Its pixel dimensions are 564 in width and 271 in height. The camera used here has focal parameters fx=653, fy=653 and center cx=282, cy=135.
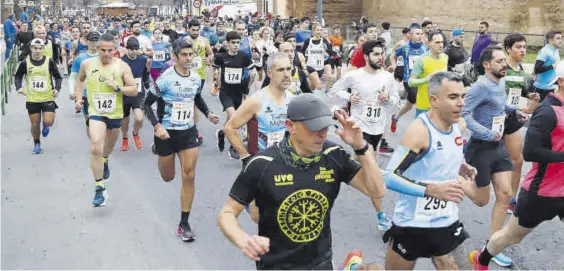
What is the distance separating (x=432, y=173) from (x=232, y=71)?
248 inches

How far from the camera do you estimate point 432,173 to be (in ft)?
13.5

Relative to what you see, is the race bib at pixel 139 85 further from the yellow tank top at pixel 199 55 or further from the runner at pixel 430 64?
the runner at pixel 430 64

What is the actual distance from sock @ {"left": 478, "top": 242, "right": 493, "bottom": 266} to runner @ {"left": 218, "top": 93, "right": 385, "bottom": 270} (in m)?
1.96

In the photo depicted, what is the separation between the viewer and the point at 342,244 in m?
5.98

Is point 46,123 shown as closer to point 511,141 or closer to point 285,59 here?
point 285,59

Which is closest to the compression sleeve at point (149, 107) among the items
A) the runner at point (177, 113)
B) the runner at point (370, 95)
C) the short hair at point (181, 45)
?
the runner at point (177, 113)

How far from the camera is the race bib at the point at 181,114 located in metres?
6.52

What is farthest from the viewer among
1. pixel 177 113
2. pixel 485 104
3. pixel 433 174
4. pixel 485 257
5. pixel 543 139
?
pixel 177 113

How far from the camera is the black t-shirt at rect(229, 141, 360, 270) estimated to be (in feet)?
10.7

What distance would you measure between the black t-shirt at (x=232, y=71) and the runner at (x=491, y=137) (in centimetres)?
489

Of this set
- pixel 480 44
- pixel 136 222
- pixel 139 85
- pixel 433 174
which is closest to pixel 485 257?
pixel 433 174

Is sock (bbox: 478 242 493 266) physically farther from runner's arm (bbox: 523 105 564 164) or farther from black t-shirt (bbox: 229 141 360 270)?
black t-shirt (bbox: 229 141 360 270)

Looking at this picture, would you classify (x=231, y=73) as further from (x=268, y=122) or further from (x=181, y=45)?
(x=268, y=122)

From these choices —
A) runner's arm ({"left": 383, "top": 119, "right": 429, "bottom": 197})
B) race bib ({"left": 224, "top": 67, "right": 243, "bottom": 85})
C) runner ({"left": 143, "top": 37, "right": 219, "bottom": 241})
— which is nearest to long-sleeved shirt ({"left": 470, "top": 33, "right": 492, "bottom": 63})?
race bib ({"left": 224, "top": 67, "right": 243, "bottom": 85})
